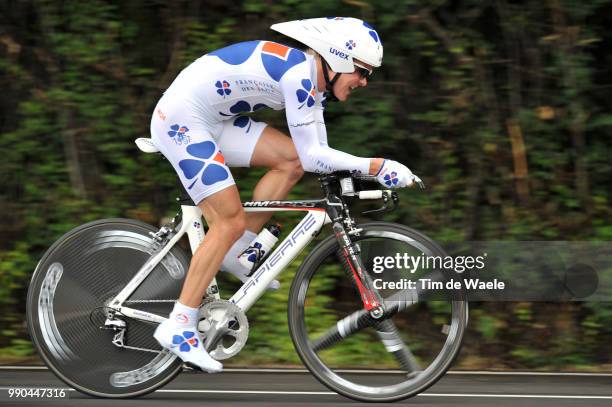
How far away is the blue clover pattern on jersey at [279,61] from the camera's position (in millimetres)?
5488

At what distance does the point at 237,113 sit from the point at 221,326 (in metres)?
1.11

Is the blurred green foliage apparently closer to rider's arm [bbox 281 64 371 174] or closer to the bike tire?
the bike tire

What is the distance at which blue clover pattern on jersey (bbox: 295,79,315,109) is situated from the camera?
214 inches

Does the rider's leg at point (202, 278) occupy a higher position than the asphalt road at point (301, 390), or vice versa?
the rider's leg at point (202, 278)

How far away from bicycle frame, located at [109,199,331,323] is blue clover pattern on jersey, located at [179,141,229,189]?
25 centimetres

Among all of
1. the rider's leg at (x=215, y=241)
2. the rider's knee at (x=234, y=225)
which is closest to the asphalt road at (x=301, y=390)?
the rider's leg at (x=215, y=241)

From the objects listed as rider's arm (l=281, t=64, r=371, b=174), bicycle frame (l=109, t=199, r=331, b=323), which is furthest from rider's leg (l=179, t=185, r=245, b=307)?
rider's arm (l=281, t=64, r=371, b=174)

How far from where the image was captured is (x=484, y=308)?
300 inches

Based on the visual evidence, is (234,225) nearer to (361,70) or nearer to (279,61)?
(279,61)

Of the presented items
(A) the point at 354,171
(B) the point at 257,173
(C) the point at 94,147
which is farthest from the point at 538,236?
(C) the point at 94,147

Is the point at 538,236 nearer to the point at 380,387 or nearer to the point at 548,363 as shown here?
the point at 548,363

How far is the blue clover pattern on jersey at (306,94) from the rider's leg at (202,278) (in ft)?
1.92

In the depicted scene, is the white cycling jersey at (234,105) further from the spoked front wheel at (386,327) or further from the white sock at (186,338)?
the white sock at (186,338)

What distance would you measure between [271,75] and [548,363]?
3.08m
